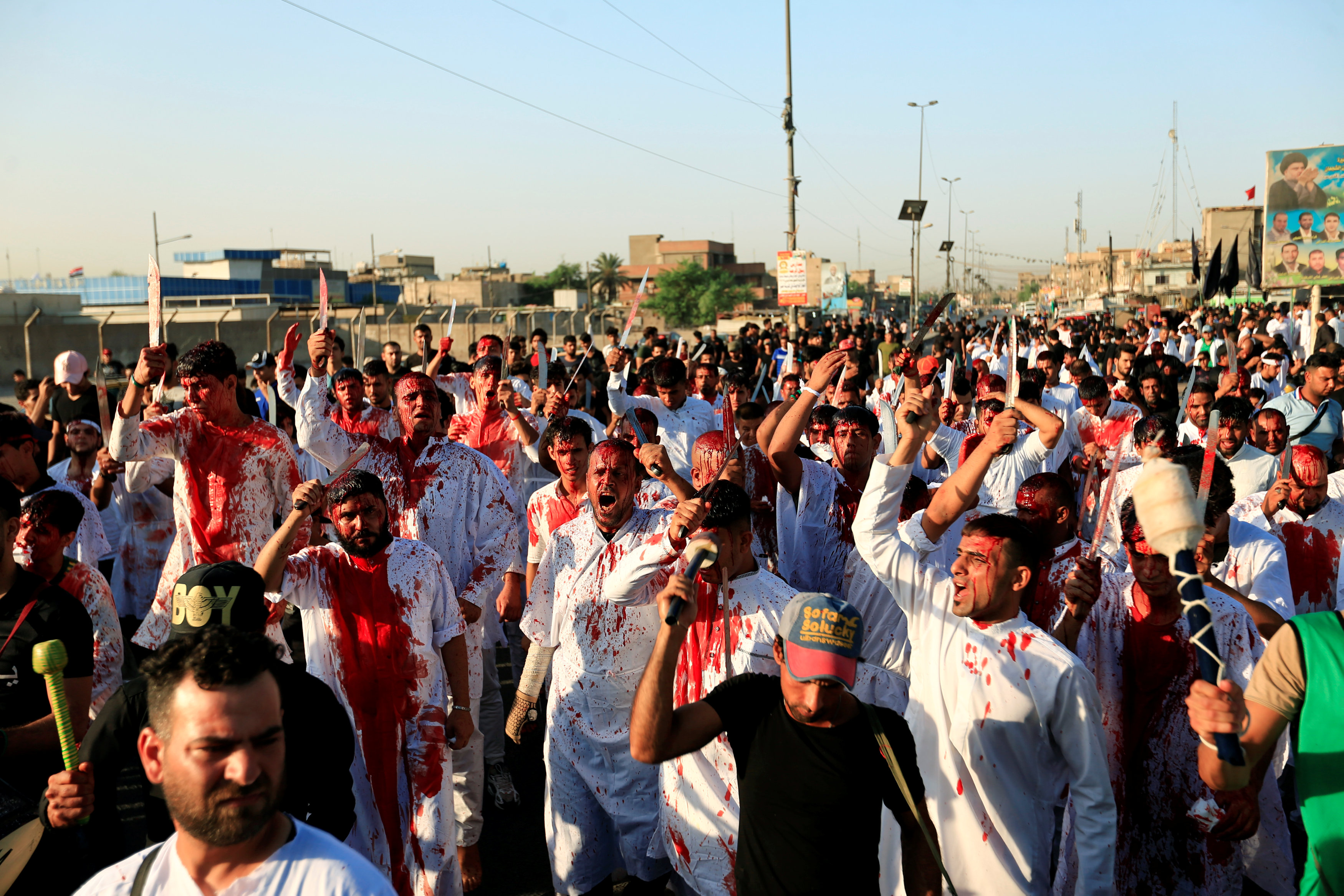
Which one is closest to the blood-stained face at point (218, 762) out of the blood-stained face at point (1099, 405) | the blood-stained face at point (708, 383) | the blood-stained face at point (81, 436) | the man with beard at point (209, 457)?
the man with beard at point (209, 457)

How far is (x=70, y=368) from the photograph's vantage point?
8.30 m

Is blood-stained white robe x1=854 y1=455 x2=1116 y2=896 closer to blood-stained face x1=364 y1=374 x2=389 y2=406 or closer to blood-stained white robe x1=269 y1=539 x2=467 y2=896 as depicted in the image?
blood-stained white robe x1=269 y1=539 x2=467 y2=896

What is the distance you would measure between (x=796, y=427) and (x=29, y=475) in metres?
4.40

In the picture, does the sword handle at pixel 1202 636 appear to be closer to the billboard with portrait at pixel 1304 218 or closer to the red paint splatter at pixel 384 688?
the red paint splatter at pixel 384 688

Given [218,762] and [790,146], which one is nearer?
[218,762]

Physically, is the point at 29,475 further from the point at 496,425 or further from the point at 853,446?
the point at 853,446

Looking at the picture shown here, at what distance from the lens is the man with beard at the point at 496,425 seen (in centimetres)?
743

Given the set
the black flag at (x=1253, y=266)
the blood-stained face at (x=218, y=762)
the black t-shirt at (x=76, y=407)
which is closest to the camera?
the blood-stained face at (x=218, y=762)

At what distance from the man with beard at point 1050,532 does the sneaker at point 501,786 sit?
2884 mm

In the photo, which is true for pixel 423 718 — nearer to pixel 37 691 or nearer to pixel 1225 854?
pixel 37 691

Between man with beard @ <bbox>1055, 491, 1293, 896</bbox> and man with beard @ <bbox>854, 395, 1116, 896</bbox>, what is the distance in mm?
549

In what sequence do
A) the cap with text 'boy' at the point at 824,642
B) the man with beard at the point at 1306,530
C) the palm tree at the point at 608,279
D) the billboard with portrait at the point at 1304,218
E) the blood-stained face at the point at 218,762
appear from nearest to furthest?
the blood-stained face at the point at 218,762
the cap with text 'boy' at the point at 824,642
the man with beard at the point at 1306,530
the billboard with portrait at the point at 1304,218
the palm tree at the point at 608,279

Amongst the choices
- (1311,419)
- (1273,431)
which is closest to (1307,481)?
(1273,431)

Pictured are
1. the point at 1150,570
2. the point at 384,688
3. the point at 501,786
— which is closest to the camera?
the point at 1150,570
